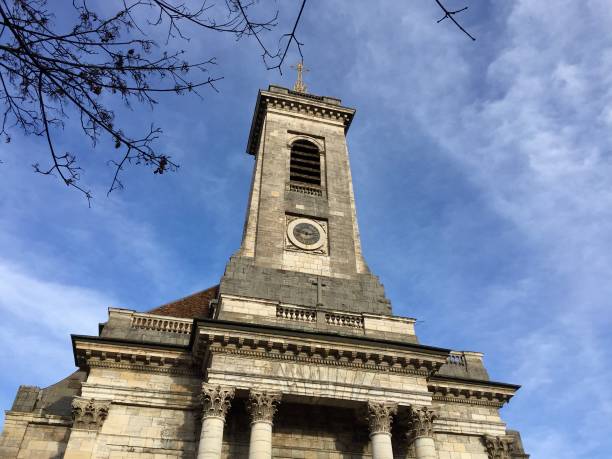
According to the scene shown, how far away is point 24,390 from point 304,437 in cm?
834

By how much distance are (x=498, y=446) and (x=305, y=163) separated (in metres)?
13.5

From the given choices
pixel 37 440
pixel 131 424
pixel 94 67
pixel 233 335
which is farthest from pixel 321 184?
pixel 94 67

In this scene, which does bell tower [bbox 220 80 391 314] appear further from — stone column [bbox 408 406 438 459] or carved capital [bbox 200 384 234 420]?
stone column [bbox 408 406 438 459]

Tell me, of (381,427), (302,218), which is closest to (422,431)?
(381,427)

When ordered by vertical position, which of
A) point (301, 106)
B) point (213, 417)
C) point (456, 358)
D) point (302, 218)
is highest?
point (301, 106)

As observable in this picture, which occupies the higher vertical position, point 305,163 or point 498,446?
point 305,163

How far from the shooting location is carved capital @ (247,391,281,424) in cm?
1345

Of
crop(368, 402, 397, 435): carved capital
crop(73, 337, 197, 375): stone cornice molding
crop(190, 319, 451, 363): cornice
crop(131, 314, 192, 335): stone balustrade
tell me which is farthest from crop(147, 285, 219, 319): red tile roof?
crop(368, 402, 397, 435): carved capital

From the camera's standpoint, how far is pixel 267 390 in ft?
45.2

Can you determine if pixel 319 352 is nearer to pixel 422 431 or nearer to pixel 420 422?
pixel 420 422

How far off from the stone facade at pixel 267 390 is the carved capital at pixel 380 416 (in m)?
0.03

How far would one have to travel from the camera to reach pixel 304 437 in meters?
14.8

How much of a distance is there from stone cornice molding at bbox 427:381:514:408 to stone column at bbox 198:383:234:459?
6655 millimetres

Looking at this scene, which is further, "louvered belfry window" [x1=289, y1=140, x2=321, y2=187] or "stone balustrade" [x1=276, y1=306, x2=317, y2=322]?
"louvered belfry window" [x1=289, y1=140, x2=321, y2=187]
